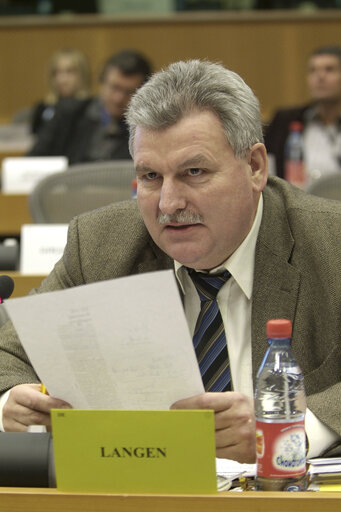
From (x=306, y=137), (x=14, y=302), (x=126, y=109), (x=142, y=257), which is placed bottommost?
(x=306, y=137)

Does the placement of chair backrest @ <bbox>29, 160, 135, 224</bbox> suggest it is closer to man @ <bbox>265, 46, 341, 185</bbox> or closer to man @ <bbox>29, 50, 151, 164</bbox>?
man @ <bbox>29, 50, 151, 164</bbox>

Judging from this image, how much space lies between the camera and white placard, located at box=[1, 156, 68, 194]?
172 inches

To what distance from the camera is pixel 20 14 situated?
845cm

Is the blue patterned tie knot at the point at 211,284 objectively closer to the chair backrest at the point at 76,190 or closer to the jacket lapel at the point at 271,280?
the jacket lapel at the point at 271,280

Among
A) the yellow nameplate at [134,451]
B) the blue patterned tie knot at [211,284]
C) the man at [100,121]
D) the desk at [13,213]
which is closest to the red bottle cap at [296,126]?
the man at [100,121]

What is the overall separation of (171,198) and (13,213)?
9.11ft

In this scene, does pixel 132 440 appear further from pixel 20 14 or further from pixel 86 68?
pixel 20 14

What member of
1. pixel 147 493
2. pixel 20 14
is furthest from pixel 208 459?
pixel 20 14

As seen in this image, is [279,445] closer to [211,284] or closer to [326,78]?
[211,284]

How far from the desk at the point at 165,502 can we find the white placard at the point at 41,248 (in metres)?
1.55

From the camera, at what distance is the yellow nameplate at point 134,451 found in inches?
50.8

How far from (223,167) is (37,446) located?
720 millimetres

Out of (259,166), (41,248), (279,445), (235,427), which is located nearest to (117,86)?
(41,248)

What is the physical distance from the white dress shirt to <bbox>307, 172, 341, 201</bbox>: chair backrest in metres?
1.40
